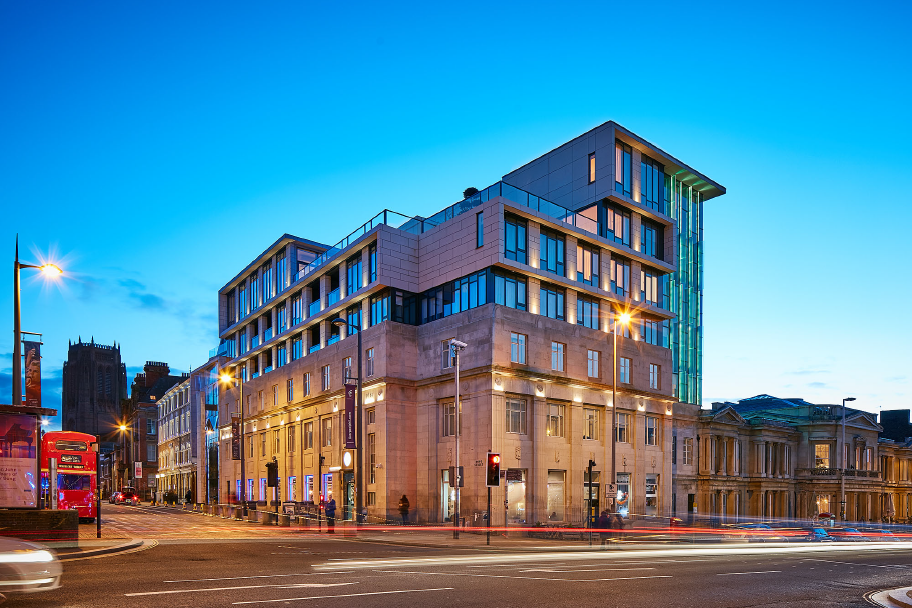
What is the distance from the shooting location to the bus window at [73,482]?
137ft

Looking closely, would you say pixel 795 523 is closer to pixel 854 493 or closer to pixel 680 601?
pixel 854 493

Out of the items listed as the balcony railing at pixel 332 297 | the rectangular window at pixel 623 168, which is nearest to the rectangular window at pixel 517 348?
the rectangular window at pixel 623 168

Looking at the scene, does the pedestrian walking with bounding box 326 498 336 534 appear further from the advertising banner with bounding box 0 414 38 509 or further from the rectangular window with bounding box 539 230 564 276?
the rectangular window with bounding box 539 230 564 276

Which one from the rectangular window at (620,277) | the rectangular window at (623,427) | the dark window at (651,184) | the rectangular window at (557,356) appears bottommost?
the rectangular window at (623,427)

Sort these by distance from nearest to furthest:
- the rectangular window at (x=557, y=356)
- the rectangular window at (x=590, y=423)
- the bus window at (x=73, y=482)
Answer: the bus window at (x=73, y=482)
the rectangular window at (x=557, y=356)
the rectangular window at (x=590, y=423)

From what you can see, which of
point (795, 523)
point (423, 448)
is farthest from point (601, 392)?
point (795, 523)

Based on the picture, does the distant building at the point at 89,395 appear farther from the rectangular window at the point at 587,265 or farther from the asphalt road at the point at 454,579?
the asphalt road at the point at 454,579

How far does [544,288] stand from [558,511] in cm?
1491

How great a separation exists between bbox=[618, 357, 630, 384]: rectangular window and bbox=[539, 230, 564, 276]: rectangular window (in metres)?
8.49

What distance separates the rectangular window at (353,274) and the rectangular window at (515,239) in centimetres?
1344

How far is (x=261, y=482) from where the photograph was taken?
73.9 m

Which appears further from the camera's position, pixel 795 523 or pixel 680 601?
pixel 795 523

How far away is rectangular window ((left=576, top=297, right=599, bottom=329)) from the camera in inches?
2128

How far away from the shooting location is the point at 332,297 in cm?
6188
